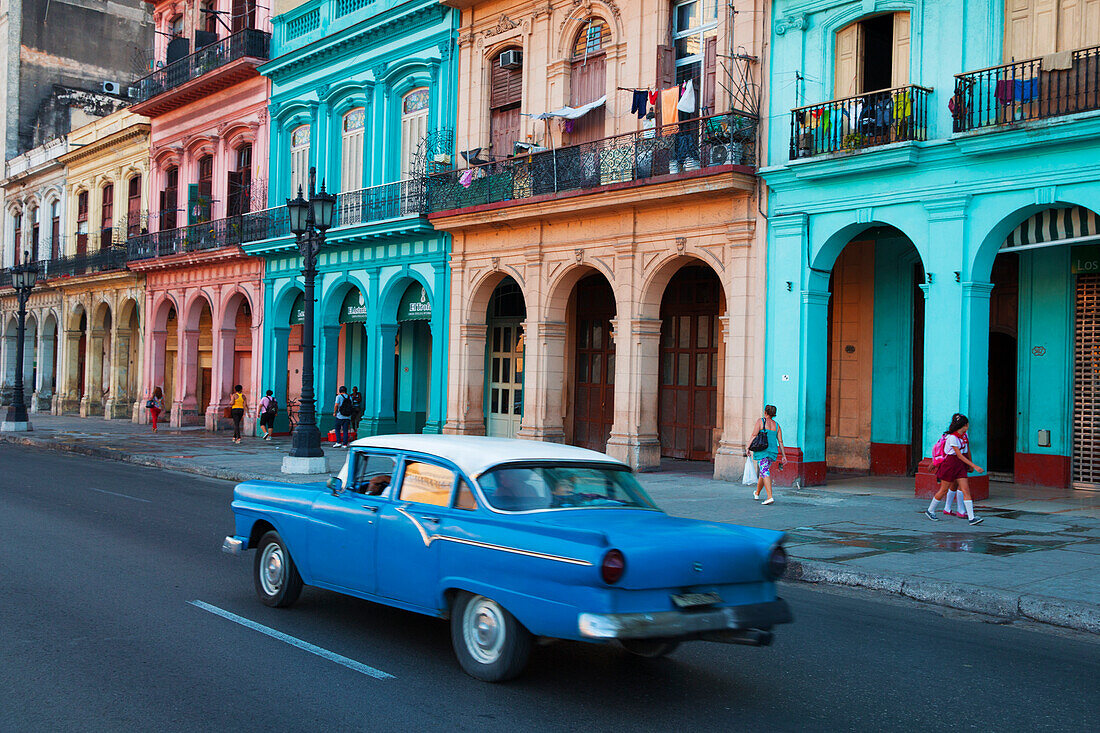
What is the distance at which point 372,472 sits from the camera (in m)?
7.08

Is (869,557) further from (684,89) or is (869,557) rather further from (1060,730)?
(684,89)

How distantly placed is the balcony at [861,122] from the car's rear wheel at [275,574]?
11.7 meters

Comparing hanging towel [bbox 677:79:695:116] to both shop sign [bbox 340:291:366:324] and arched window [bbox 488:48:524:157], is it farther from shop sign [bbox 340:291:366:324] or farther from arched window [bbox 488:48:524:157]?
shop sign [bbox 340:291:366:324]

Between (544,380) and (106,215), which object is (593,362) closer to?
(544,380)

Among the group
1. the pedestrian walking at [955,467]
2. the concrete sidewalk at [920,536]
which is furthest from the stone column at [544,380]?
the pedestrian walking at [955,467]

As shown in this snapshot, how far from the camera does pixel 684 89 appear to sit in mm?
18516

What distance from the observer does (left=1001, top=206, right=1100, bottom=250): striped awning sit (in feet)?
48.6

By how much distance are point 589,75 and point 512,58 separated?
213 cm

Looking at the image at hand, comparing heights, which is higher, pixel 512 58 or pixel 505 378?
pixel 512 58

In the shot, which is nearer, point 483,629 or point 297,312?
point 483,629

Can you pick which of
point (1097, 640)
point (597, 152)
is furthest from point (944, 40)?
point (1097, 640)

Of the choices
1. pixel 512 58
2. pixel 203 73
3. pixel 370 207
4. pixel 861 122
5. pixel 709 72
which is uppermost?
pixel 203 73

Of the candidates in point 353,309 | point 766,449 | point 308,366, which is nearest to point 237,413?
point 353,309

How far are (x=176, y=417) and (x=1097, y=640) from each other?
3035 centimetres
